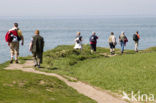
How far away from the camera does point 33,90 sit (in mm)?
16078

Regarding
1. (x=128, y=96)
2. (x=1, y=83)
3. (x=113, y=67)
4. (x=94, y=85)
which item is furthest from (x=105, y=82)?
(x=1, y=83)

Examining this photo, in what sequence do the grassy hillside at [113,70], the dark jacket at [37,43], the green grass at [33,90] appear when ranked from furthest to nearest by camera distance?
the dark jacket at [37,43] < the grassy hillside at [113,70] < the green grass at [33,90]

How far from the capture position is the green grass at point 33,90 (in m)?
14.0

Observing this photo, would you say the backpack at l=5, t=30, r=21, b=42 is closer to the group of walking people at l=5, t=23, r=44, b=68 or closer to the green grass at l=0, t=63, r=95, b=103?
the group of walking people at l=5, t=23, r=44, b=68

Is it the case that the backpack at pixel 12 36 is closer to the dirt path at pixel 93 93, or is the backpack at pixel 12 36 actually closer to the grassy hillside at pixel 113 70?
the grassy hillside at pixel 113 70

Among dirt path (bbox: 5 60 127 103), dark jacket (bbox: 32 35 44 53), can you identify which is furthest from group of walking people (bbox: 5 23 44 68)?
dirt path (bbox: 5 60 127 103)

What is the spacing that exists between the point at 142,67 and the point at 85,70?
14.0 feet

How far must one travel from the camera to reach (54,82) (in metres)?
18.6

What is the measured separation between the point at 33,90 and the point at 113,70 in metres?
9.72

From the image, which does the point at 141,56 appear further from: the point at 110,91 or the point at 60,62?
the point at 110,91

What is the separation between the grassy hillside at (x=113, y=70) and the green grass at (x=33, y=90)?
10.9 ft

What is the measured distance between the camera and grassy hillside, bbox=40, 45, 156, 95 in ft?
65.9

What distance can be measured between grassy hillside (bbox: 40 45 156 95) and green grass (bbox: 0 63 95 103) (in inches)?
131

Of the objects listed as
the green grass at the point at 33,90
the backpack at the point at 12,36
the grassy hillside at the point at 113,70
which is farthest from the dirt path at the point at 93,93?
the backpack at the point at 12,36
